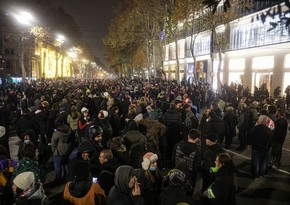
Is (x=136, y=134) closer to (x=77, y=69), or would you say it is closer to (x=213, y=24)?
(x=213, y=24)

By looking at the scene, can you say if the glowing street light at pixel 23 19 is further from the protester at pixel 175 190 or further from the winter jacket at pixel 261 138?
the protester at pixel 175 190

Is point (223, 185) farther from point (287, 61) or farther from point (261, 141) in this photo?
point (287, 61)

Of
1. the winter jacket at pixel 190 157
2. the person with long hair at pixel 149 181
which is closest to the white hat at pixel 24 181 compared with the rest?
the person with long hair at pixel 149 181

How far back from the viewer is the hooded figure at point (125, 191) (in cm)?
389

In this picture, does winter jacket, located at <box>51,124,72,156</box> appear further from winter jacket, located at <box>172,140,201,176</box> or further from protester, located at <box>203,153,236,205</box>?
protester, located at <box>203,153,236,205</box>

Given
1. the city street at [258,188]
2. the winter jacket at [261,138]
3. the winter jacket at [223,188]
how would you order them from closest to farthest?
1. the winter jacket at [223,188]
2. the city street at [258,188]
3. the winter jacket at [261,138]

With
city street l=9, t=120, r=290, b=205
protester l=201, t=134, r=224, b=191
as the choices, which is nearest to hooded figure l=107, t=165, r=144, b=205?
protester l=201, t=134, r=224, b=191

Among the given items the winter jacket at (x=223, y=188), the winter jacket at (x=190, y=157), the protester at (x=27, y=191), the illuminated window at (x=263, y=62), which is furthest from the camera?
the illuminated window at (x=263, y=62)

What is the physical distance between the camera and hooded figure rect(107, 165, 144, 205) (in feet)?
12.8

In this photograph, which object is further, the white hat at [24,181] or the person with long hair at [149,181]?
the person with long hair at [149,181]

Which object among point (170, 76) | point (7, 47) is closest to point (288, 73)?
point (170, 76)

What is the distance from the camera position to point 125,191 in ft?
12.9

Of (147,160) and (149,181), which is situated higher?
(147,160)

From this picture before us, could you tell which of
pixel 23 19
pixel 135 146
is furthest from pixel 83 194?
pixel 23 19
